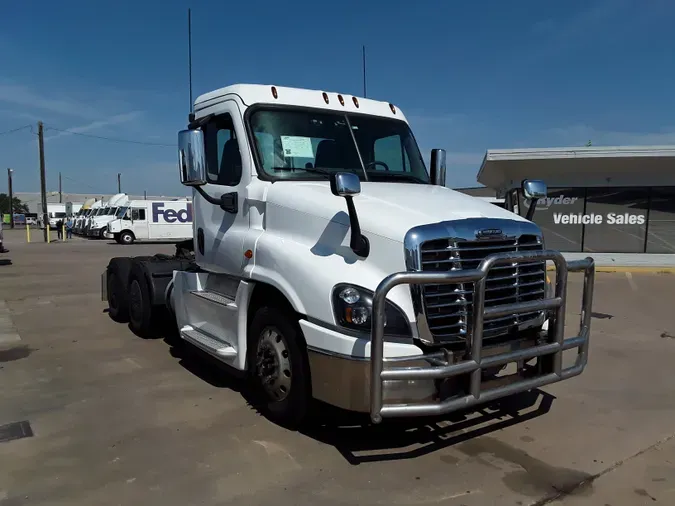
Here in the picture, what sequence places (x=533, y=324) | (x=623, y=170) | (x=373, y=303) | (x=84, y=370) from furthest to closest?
Answer: (x=623, y=170), (x=84, y=370), (x=533, y=324), (x=373, y=303)

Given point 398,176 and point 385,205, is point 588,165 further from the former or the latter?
point 385,205

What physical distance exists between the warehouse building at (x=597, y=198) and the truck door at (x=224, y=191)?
43.7ft

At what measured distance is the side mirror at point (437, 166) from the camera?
566 cm

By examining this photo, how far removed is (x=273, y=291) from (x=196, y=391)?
1.68 metres

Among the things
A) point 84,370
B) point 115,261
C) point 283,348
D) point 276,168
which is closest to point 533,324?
point 283,348

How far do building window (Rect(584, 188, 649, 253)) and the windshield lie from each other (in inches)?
601

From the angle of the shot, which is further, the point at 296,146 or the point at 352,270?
the point at 296,146

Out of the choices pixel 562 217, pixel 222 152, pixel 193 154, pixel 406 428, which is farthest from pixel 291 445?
pixel 562 217

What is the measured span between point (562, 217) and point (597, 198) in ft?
4.09

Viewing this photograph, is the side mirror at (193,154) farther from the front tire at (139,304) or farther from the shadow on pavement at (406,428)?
the front tire at (139,304)

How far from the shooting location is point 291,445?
4062 mm

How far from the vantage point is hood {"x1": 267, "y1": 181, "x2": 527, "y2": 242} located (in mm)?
3798

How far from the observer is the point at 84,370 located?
5.99 metres

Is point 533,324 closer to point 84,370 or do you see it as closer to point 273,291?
point 273,291
